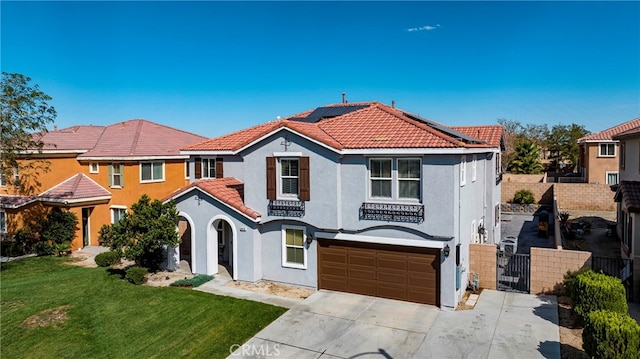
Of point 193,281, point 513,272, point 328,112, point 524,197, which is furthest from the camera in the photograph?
point 524,197

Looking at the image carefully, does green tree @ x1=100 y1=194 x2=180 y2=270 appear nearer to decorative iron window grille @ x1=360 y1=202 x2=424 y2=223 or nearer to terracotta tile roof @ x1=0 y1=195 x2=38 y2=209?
decorative iron window grille @ x1=360 y1=202 x2=424 y2=223

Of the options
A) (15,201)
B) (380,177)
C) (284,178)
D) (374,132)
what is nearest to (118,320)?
(284,178)

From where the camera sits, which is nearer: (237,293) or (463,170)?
(463,170)

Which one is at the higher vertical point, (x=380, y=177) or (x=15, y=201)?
Answer: (x=380, y=177)

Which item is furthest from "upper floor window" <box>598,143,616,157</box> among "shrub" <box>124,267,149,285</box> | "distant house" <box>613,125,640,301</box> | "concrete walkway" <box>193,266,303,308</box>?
"shrub" <box>124,267,149,285</box>

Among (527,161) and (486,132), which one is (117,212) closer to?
(486,132)

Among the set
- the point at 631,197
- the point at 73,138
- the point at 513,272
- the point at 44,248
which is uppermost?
the point at 73,138

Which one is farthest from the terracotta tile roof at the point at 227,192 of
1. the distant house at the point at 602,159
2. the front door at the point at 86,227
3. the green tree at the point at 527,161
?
the green tree at the point at 527,161
